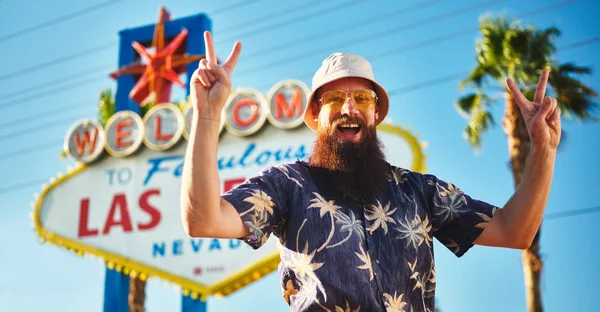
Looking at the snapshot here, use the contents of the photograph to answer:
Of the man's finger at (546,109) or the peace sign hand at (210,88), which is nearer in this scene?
the peace sign hand at (210,88)

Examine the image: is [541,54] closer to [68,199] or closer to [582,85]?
[582,85]

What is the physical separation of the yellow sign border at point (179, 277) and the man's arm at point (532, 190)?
8.22 metres

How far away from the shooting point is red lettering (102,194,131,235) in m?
13.3

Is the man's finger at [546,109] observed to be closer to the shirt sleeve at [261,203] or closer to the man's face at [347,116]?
the man's face at [347,116]

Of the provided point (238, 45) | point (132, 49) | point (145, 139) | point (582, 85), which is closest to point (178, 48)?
point (132, 49)

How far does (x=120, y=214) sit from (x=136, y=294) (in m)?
1.79

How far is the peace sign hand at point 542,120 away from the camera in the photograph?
2.71 m

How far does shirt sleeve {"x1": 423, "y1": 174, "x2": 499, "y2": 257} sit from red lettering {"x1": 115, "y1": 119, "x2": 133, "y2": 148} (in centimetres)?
1165

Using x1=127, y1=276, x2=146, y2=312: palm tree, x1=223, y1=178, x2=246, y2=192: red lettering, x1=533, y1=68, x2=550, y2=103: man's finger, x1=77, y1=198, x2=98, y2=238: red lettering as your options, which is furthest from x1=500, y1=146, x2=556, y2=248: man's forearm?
x1=127, y1=276, x2=146, y2=312: palm tree

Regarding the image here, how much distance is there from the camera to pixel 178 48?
15.2 metres

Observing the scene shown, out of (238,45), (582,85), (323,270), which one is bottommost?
(323,270)

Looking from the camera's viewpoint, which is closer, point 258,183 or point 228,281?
point 258,183

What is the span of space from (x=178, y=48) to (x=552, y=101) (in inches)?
512

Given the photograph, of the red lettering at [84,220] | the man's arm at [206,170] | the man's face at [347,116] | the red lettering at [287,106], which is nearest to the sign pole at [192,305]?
the red lettering at [84,220]
